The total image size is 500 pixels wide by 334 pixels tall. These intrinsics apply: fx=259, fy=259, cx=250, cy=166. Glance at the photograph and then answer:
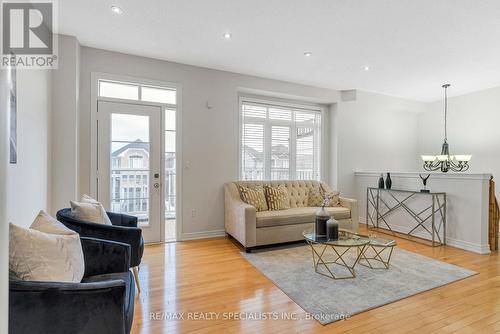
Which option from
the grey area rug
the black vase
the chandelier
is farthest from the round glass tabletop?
the chandelier

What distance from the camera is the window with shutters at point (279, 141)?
15.8 feet

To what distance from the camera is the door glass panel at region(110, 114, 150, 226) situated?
3674 millimetres

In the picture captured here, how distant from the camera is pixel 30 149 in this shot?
2455 mm

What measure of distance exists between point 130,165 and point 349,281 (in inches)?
125

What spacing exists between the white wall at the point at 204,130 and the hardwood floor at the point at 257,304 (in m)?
1.07

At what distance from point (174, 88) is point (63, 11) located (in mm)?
1579

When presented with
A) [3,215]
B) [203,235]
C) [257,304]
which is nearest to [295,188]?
[203,235]

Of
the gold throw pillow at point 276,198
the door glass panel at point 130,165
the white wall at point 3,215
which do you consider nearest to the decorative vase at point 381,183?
the gold throw pillow at point 276,198

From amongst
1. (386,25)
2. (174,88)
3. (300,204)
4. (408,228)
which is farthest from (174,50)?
(408,228)

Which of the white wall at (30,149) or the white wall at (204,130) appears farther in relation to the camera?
the white wall at (204,130)

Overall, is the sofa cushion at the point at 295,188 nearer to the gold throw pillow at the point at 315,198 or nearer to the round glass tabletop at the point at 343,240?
the gold throw pillow at the point at 315,198

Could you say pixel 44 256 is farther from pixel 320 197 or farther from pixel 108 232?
pixel 320 197

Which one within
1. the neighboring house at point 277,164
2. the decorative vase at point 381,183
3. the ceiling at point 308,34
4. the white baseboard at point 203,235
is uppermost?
the ceiling at point 308,34

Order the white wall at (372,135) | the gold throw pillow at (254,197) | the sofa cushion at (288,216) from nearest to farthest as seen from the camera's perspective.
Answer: the sofa cushion at (288,216)
the gold throw pillow at (254,197)
the white wall at (372,135)
